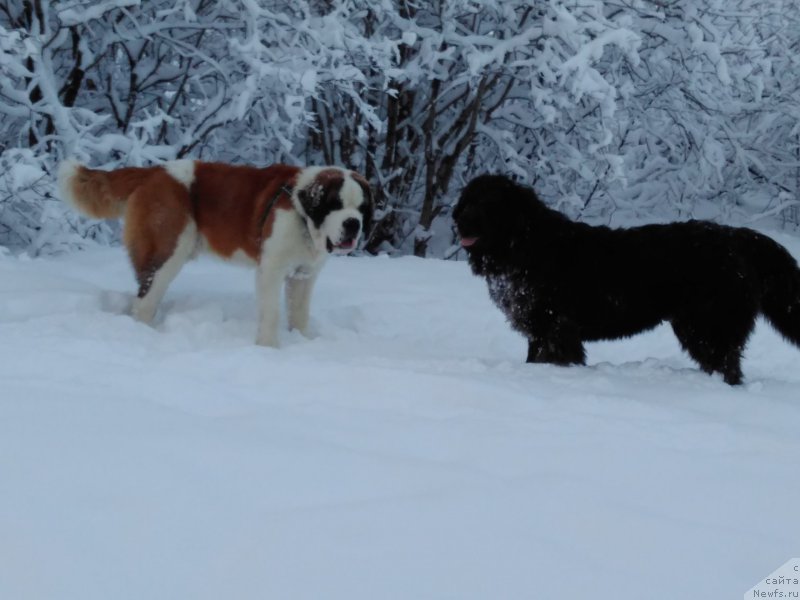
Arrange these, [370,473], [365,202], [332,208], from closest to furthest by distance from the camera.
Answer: [370,473] < [332,208] < [365,202]

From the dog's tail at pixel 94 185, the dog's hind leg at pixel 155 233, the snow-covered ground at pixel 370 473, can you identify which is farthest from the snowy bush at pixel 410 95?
the snow-covered ground at pixel 370 473

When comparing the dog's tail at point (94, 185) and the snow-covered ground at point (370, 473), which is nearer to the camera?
the snow-covered ground at point (370, 473)

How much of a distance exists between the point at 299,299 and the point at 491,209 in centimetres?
134

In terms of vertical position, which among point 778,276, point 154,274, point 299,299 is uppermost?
point 778,276

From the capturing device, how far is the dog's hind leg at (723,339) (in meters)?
4.17

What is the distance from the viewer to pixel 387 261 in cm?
723

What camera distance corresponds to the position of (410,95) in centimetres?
910

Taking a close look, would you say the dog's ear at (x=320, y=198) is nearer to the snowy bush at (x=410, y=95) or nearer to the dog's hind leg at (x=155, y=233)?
the dog's hind leg at (x=155, y=233)

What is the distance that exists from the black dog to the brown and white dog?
73 cm

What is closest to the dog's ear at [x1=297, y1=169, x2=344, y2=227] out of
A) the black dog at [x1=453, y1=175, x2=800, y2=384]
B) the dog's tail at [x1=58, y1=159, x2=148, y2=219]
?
the black dog at [x1=453, y1=175, x2=800, y2=384]

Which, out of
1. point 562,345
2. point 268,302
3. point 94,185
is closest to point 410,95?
point 94,185

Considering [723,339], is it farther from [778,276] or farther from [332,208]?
[332,208]

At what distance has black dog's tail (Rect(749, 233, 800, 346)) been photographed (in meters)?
4.28

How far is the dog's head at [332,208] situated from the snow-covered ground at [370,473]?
0.64 m
